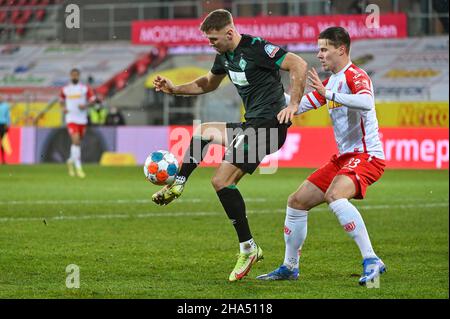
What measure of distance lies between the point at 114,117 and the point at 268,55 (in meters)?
22.0

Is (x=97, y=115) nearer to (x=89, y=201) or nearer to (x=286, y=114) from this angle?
(x=89, y=201)

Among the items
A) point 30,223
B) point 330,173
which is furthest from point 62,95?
point 330,173

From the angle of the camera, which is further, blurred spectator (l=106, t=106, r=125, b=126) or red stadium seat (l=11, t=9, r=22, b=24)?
red stadium seat (l=11, t=9, r=22, b=24)

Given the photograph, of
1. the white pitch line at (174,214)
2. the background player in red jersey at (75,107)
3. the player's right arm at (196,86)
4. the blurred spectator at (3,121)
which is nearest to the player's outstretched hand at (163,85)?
the player's right arm at (196,86)

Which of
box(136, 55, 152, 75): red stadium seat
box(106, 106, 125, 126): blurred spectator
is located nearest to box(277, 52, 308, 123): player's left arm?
box(106, 106, 125, 126): blurred spectator

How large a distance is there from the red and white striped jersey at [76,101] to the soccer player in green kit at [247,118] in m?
13.5

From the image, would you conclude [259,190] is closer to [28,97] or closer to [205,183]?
[205,183]

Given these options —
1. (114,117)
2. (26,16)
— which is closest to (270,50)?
(114,117)

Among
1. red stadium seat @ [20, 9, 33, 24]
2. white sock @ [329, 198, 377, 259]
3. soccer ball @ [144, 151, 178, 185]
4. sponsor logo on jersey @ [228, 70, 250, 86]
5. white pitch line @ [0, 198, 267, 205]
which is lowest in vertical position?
white pitch line @ [0, 198, 267, 205]

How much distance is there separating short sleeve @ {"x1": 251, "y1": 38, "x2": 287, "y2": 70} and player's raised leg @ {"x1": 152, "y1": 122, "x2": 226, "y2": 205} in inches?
24.2

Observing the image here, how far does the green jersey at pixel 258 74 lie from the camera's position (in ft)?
25.0

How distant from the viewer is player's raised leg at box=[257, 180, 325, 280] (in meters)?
7.45

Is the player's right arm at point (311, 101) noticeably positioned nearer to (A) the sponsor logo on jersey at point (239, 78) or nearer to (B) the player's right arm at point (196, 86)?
(A) the sponsor logo on jersey at point (239, 78)

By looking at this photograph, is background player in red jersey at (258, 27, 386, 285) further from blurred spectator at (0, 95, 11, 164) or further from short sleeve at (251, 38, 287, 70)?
blurred spectator at (0, 95, 11, 164)
